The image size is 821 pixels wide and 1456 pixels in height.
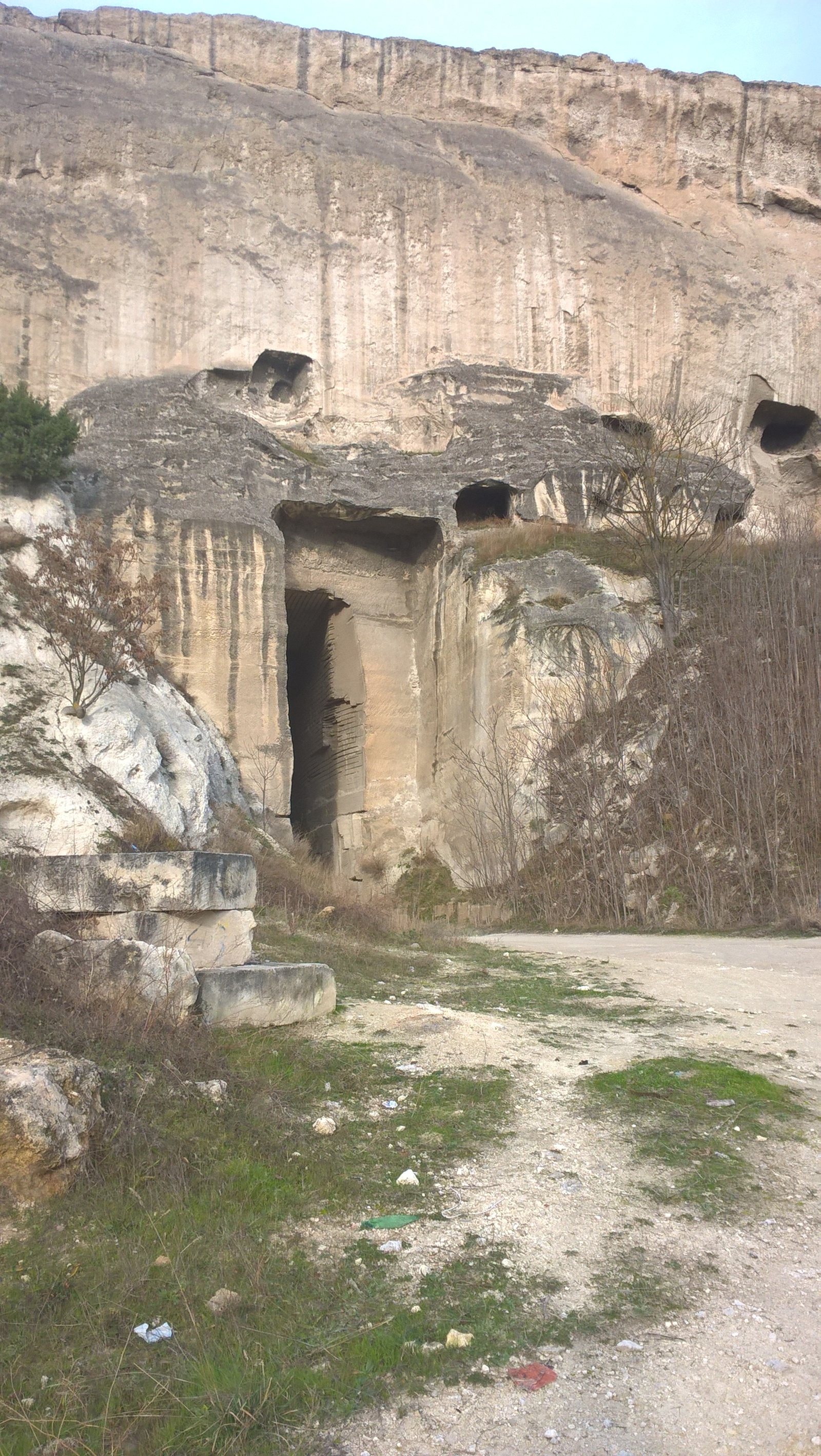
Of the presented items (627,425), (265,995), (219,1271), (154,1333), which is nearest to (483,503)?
(627,425)

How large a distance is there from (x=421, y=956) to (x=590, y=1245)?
5.22 metres

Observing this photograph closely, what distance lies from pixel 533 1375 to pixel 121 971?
2576mm

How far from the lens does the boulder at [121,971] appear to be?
4.19 meters

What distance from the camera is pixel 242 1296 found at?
2699mm

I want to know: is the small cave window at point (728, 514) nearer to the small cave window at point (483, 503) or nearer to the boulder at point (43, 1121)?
the small cave window at point (483, 503)

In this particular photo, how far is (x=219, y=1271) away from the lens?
2.83 metres

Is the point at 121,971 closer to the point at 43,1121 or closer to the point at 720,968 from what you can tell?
the point at 43,1121

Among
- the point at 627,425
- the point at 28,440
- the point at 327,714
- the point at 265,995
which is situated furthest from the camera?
the point at 627,425

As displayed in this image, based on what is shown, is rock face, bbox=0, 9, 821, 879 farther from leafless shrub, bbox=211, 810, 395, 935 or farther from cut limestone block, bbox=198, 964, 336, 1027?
cut limestone block, bbox=198, 964, 336, 1027

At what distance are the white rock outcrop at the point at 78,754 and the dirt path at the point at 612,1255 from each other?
3.27 metres

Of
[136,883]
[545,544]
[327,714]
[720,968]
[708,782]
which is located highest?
[545,544]

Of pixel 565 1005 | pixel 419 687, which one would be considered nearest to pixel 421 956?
pixel 565 1005

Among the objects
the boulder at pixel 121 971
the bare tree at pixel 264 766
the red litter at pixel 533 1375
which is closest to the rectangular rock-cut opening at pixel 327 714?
the bare tree at pixel 264 766

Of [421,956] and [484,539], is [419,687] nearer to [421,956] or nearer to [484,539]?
[484,539]
